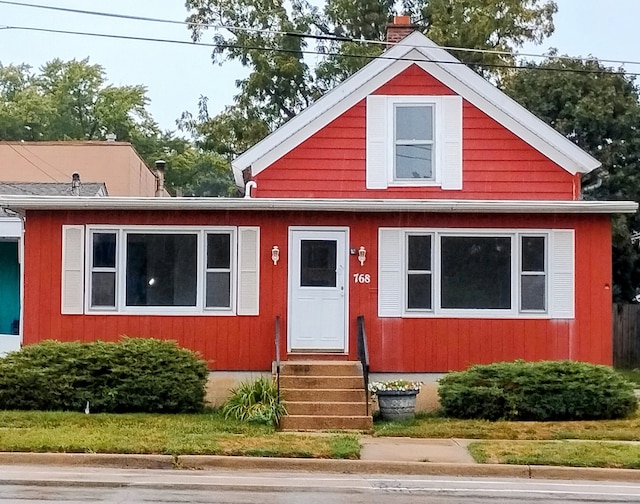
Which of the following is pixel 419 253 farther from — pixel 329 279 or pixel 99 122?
pixel 99 122

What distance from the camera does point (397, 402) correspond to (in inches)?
527

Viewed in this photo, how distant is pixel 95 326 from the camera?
50.4 feet

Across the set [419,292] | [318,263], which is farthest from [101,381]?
[419,292]

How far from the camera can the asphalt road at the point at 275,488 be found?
897 cm

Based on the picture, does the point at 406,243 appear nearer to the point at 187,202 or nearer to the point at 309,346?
the point at 309,346

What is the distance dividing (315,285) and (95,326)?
3.73m

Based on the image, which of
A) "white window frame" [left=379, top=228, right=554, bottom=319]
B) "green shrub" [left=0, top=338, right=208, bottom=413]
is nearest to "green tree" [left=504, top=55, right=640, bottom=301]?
"white window frame" [left=379, top=228, right=554, bottom=319]

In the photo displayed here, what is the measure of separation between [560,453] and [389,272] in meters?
5.15

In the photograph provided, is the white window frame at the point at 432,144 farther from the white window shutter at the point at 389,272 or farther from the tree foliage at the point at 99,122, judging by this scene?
the tree foliage at the point at 99,122

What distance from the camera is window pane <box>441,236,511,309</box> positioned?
15594 mm

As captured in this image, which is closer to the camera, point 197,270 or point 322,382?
point 322,382

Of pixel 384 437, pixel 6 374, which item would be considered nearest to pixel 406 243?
pixel 384 437

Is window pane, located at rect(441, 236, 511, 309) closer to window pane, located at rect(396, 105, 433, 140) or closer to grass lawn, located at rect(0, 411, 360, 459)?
window pane, located at rect(396, 105, 433, 140)

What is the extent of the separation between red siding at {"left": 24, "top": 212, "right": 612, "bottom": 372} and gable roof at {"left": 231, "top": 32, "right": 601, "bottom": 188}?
2.22 meters
